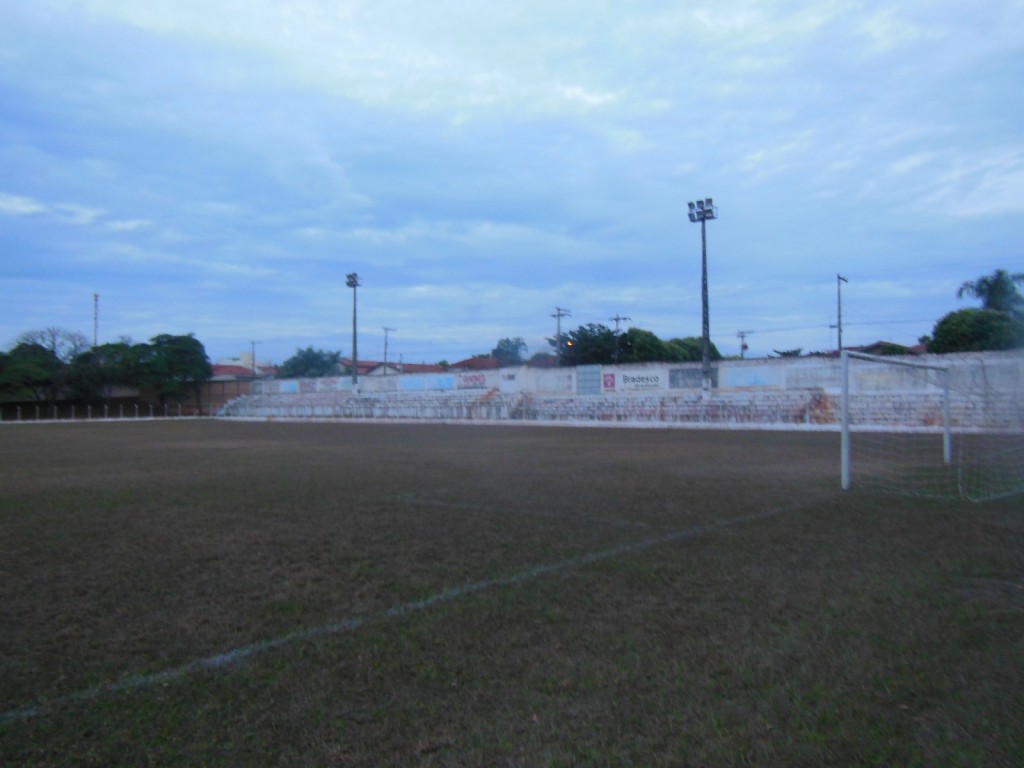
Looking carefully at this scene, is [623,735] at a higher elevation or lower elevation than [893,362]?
lower

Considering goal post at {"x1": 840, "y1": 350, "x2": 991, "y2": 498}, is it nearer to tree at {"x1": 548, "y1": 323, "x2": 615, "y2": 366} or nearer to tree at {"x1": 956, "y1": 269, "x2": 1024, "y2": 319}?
tree at {"x1": 956, "y1": 269, "x2": 1024, "y2": 319}

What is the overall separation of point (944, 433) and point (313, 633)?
53.1ft

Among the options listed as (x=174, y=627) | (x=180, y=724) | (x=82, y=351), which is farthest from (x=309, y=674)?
(x=82, y=351)

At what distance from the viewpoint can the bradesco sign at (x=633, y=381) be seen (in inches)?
1590

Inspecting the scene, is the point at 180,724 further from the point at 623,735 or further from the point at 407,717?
the point at 623,735

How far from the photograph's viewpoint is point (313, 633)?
473cm

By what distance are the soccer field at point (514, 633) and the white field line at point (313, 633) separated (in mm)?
23

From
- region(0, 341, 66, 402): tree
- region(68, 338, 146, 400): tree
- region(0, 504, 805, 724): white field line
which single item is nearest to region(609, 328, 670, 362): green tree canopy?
region(68, 338, 146, 400): tree

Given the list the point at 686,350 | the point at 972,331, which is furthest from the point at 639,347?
the point at 972,331

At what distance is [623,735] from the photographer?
10.8 feet

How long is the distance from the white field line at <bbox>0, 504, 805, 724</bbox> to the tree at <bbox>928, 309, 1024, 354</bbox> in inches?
1484

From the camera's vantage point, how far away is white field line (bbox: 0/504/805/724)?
12.1 ft

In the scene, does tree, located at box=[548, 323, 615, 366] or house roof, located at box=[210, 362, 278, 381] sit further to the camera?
house roof, located at box=[210, 362, 278, 381]

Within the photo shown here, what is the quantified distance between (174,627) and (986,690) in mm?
4600
